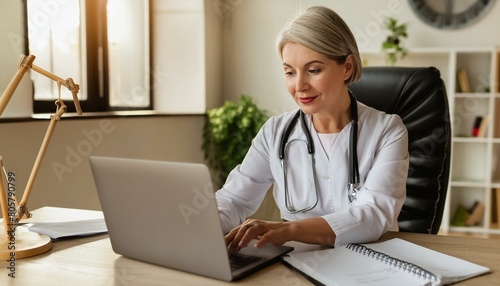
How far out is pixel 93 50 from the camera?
345 cm

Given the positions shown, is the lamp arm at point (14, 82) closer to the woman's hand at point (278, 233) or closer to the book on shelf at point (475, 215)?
the woman's hand at point (278, 233)

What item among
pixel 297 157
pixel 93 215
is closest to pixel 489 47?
pixel 297 157

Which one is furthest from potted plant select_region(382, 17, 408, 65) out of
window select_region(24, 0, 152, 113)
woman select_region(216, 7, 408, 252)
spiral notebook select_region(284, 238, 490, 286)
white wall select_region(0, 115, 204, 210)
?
spiral notebook select_region(284, 238, 490, 286)

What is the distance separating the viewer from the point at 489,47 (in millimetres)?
4094

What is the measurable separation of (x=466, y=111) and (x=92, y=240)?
3.69m

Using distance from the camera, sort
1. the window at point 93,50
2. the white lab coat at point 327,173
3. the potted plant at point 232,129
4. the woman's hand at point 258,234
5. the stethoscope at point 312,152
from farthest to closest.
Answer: the potted plant at point 232,129 → the window at point 93,50 → the stethoscope at point 312,152 → the white lab coat at point 327,173 → the woman's hand at point 258,234

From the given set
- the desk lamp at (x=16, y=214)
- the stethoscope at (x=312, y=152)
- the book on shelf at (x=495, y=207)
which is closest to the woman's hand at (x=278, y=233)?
the stethoscope at (x=312, y=152)

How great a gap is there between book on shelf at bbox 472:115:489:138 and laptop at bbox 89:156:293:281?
346 centimetres

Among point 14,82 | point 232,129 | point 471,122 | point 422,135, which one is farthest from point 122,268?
point 471,122

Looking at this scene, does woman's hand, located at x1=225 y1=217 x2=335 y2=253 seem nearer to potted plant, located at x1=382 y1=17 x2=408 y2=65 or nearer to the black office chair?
the black office chair

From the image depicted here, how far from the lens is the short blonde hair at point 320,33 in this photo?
1.40 m

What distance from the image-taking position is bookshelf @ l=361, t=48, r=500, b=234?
407 cm

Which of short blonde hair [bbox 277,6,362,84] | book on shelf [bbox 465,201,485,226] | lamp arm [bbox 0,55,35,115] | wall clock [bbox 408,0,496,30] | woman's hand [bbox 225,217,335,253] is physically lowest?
book on shelf [bbox 465,201,485,226]

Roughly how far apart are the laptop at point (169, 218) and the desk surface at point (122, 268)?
0.08 ft
